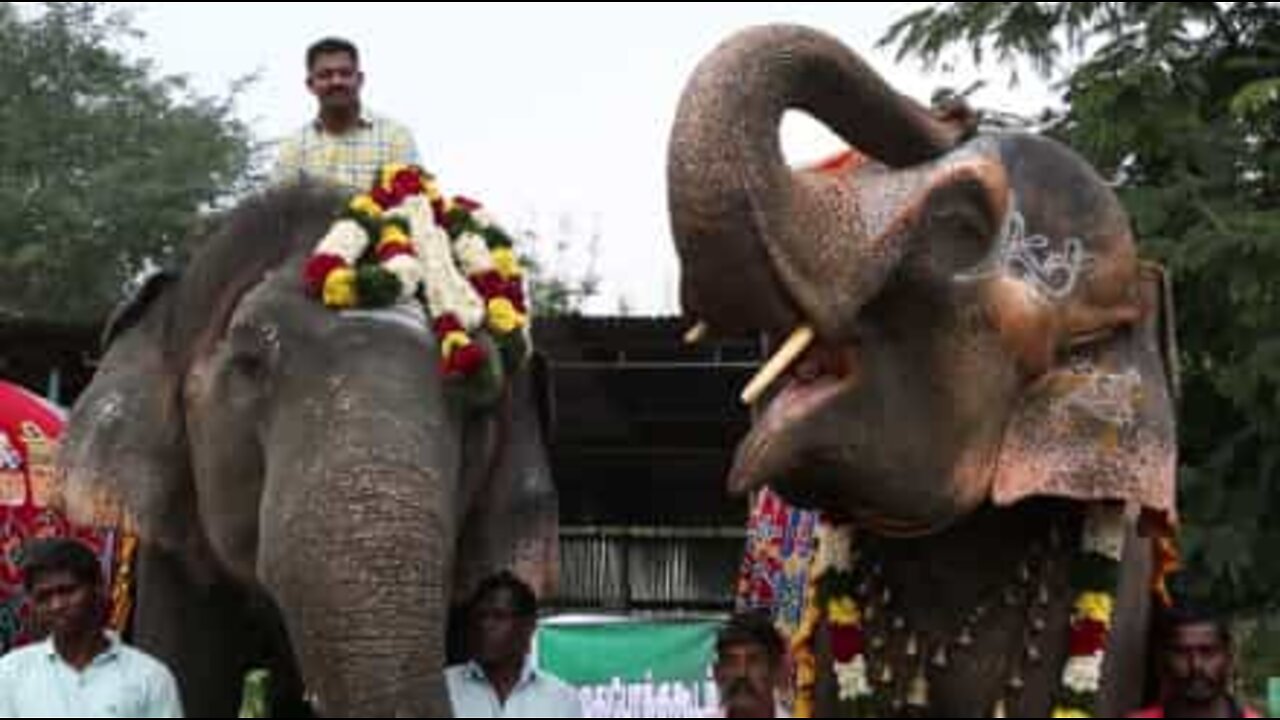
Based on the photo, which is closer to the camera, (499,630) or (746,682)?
(746,682)

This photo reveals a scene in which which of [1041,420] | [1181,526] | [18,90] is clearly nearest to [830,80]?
[1041,420]

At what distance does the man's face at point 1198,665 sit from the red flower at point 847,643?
97 centimetres

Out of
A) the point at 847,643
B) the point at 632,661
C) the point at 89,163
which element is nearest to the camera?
the point at 847,643

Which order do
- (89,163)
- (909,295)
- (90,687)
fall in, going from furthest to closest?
1. (89,163)
2. (909,295)
3. (90,687)

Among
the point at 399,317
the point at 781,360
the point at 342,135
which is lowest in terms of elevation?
the point at 781,360

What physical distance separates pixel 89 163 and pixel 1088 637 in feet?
56.5

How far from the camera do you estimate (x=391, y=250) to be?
251 inches

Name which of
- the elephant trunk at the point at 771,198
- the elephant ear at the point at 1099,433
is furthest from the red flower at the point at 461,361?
the elephant ear at the point at 1099,433

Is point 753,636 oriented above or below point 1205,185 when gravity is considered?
below

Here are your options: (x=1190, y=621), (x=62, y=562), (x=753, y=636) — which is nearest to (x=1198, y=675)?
(x=1190, y=621)

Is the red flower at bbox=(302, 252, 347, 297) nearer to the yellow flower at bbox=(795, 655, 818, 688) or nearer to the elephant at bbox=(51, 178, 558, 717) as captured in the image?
the elephant at bbox=(51, 178, 558, 717)

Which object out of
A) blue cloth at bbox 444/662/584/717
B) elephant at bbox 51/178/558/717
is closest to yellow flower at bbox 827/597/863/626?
blue cloth at bbox 444/662/584/717

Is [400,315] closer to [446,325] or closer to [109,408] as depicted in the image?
[446,325]

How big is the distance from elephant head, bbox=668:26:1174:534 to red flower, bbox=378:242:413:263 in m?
1.07
